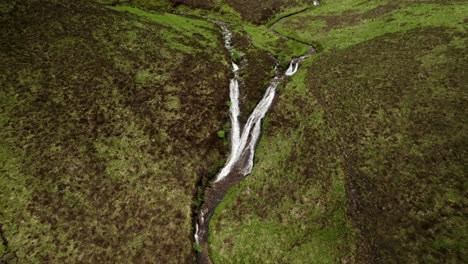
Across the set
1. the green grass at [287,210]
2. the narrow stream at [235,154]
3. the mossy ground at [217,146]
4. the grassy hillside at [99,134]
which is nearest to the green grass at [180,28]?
the grassy hillside at [99,134]

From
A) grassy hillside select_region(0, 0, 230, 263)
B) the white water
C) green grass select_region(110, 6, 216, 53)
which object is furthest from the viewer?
green grass select_region(110, 6, 216, 53)

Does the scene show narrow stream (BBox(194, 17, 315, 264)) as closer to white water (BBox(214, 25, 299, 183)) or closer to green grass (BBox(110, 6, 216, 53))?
white water (BBox(214, 25, 299, 183))

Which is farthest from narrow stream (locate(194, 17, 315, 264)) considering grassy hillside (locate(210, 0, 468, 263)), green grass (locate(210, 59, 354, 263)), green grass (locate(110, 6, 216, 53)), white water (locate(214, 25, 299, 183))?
green grass (locate(110, 6, 216, 53))

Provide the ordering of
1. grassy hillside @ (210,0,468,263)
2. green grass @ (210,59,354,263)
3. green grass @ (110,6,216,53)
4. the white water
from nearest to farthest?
1. grassy hillside @ (210,0,468,263)
2. green grass @ (210,59,354,263)
3. the white water
4. green grass @ (110,6,216,53)

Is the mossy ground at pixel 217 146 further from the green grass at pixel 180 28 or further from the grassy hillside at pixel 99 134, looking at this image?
the green grass at pixel 180 28

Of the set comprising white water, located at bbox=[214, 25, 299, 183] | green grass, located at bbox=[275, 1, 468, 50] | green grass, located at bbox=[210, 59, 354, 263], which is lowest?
green grass, located at bbox=[210, 59, 354, 263]

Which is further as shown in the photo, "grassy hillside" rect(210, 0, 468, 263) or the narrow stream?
the narrow stream
